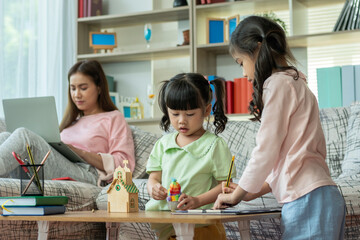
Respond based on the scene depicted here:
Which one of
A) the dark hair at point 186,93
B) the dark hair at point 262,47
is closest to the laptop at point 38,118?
Answer: the dark hair at point 186,93

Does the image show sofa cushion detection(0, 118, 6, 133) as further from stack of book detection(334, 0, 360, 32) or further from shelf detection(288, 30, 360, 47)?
stack of book detection(334, 0, 360, 32)

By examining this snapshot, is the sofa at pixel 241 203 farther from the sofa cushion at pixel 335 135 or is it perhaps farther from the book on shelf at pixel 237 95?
the book on shelf at pixel 237 95

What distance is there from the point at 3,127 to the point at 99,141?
0.49 meters

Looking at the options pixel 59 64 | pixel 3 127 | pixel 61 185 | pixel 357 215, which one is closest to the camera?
pixel 357 215

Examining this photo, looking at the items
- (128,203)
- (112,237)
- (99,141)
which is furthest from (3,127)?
(128,203)

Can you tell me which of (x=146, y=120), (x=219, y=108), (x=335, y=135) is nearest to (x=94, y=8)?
(x=146, y=120)

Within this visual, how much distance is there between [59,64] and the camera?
3998mm

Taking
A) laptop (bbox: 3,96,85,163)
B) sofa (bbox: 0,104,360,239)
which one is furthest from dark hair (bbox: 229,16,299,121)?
laptop (bbox: 3,96,85,163)

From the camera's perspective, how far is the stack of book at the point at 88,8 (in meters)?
4.08

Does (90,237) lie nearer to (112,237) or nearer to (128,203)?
(112,237)

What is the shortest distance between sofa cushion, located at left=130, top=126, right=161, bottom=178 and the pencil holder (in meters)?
1.21

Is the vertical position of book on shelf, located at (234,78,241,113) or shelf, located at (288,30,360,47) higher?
shelf, located at (288,30,360,47)

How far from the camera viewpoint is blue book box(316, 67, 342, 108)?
3.34 m

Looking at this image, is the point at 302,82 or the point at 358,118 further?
the point at 358,118
